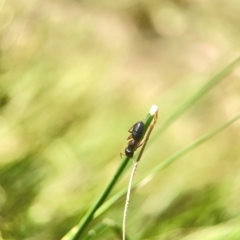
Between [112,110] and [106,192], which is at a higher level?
[112,110]

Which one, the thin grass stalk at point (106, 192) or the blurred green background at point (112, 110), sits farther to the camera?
the blurred green background at point (112, 110)

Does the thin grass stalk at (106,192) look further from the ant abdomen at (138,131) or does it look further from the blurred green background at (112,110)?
the blurred green background at (112,110)

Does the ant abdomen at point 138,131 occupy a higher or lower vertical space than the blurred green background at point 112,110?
lower

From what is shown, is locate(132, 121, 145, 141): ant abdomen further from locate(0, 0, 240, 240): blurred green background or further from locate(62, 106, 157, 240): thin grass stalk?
locate(0, 0, 240, 240): blurred green background

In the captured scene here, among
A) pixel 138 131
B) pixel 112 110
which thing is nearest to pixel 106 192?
pixel 138 131

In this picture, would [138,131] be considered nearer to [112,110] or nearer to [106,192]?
[106,192]

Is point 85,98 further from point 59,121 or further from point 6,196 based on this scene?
point 6,196

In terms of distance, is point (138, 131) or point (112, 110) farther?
point (112, 110)

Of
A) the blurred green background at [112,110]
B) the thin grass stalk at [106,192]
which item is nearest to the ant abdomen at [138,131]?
the thin grass stalk at [106,192]

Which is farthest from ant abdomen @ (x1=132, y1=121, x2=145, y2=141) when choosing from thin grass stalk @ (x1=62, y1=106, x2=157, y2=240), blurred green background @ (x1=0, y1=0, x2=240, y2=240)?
blurred green background @ (x1=0, y1=0, x2=240, y2=240)
